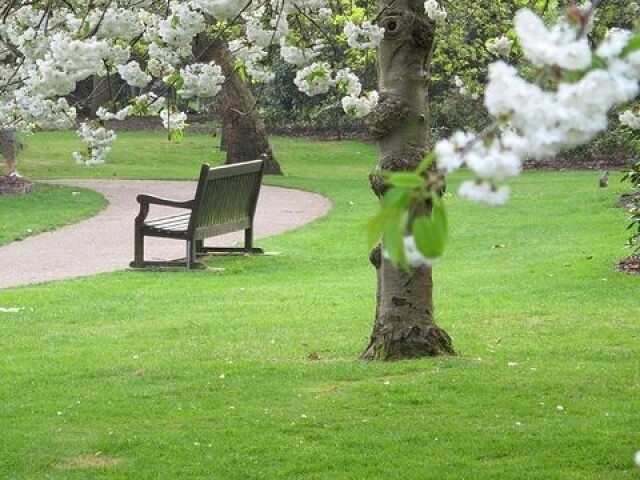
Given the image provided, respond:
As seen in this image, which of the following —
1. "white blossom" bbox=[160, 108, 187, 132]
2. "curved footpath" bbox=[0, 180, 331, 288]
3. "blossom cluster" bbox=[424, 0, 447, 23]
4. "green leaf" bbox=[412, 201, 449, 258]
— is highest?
"blossom cluster" bbox=[424, 0, 447, 23]

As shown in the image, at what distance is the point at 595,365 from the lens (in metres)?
7.80

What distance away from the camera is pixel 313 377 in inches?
301

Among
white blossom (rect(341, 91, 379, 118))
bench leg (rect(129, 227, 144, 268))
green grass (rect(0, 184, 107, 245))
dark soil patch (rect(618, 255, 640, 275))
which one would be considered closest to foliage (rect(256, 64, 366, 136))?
green grass (rect(0, 184, 107, 245))

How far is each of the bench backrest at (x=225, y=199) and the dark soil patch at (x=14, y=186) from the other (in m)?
10.1

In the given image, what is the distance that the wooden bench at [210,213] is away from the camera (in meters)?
14.2

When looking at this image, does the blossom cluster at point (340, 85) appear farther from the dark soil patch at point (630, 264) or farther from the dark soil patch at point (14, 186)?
the dark soil patch at point (14, 186)

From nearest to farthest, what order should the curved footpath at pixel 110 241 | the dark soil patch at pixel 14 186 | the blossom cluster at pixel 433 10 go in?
the blossom cluster at pixel 433 10 → the curved footpath at pixel 110 241 → the dark soil patch at pixel 14 186

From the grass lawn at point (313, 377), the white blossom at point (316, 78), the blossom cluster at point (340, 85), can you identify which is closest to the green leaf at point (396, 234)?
the grass lawn at point (313, 377)

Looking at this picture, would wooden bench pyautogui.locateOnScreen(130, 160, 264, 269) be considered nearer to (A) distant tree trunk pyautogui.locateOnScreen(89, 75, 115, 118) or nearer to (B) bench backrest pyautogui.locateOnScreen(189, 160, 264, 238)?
(B) bench backrest pyautogui.locateOnScreen(189, 160, 264, 238)

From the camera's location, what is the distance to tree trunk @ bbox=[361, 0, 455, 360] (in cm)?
764

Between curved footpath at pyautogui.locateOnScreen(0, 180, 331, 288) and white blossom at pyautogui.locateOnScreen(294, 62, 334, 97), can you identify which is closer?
white blossom at pyautogui.locateOnScreen(294, 62, 334, 97)

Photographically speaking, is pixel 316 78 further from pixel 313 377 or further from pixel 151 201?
pixel 151 201

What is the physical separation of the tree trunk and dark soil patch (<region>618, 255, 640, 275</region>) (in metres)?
5.49

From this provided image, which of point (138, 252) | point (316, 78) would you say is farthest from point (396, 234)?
point (138, 252)
